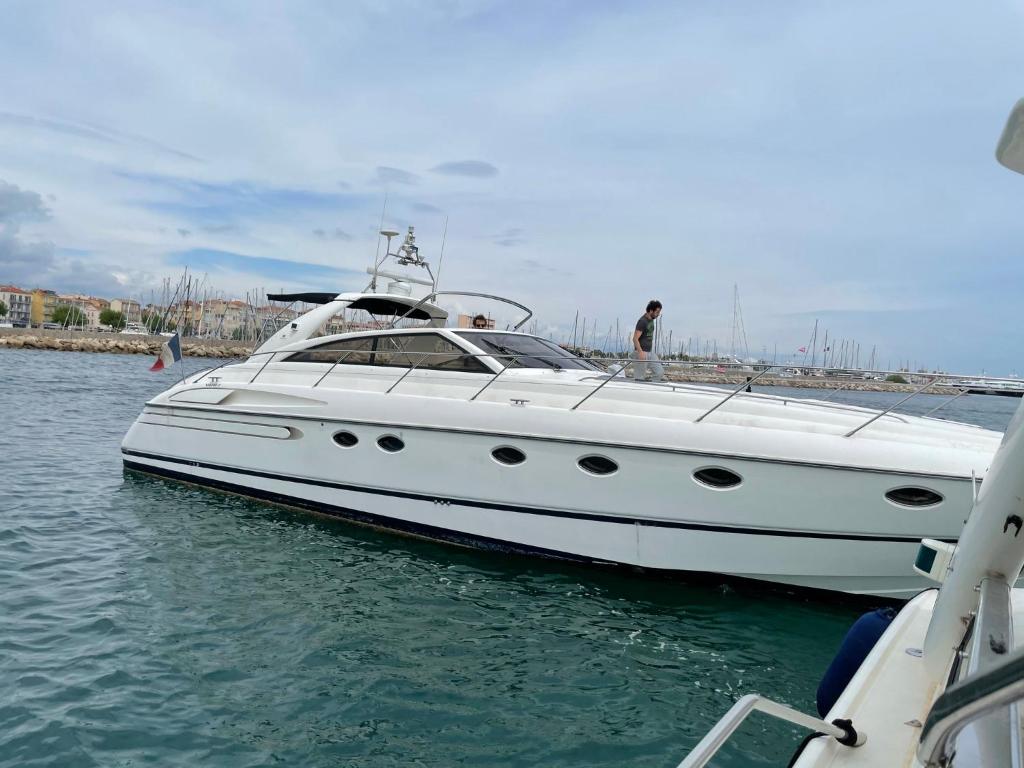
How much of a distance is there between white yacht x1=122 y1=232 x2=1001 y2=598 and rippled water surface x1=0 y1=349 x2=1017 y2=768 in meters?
0.44

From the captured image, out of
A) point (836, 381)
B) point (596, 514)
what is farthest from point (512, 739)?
point (836, 381)

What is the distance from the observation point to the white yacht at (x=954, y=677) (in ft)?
5.18

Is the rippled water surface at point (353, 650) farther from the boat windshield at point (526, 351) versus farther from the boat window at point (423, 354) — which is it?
the boat windshield at point (526, 351)

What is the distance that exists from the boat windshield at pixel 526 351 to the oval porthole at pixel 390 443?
1.43 m

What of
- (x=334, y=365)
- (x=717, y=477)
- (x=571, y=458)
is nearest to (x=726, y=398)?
(x=717, y=477)

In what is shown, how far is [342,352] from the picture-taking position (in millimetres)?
9031

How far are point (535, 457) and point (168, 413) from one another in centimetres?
563

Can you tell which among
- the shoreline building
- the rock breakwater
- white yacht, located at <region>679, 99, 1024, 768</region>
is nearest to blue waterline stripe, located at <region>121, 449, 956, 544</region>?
white yacht, located at <region>679, 99, 1024, 768</region>

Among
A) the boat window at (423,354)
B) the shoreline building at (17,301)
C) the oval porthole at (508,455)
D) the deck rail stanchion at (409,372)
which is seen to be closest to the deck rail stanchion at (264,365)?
the boat window at (423,354)

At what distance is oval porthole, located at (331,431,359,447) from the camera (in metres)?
8.02

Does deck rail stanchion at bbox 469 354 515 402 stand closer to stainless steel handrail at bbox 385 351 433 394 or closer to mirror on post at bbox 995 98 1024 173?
stainless steel handrail at bbox 385 351 433 394

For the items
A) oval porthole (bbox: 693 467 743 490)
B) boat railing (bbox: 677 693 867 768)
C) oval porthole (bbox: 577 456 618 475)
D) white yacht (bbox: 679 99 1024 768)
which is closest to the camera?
white yacht (bbox: 679 99 1024 768)

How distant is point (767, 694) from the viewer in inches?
189

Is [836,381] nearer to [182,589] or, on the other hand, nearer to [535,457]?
[535,457]
